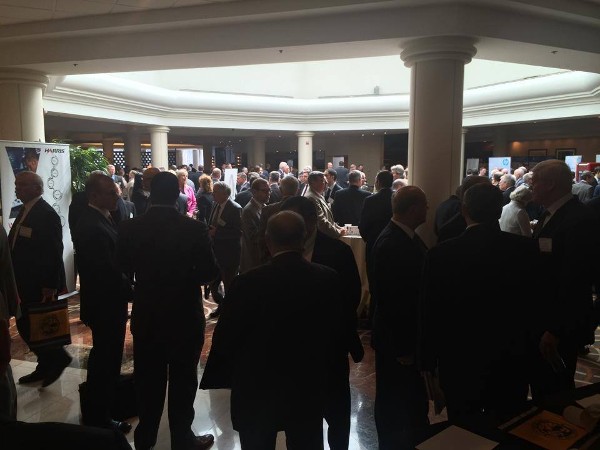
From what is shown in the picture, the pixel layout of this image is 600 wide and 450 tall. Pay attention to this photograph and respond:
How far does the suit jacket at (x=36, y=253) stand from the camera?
151 inches

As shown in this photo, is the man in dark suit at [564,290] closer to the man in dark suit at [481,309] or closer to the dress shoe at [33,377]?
the man in dark suit at [481,309]

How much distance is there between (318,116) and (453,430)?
14.9m

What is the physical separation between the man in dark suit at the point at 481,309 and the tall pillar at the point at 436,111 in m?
3.20

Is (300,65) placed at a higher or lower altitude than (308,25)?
higher

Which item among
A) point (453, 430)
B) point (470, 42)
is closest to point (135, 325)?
point (453, 430)

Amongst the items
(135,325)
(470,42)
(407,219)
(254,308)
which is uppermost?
(470,42)

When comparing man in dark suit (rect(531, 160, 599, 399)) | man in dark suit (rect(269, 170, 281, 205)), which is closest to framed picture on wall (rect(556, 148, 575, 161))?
man in dark suit (rect(269, 170, 281, 205))

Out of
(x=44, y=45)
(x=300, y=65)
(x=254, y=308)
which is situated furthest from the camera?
(x=300, y=65)

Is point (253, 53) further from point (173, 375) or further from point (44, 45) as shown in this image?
point (173, 375)

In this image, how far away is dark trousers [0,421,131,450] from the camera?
3.31ft

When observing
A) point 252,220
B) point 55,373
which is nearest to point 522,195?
point 252,220

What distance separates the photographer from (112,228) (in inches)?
127

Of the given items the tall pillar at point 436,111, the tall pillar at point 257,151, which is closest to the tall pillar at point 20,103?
the tall pillar at point 436,111

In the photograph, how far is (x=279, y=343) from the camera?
197 centimetres
